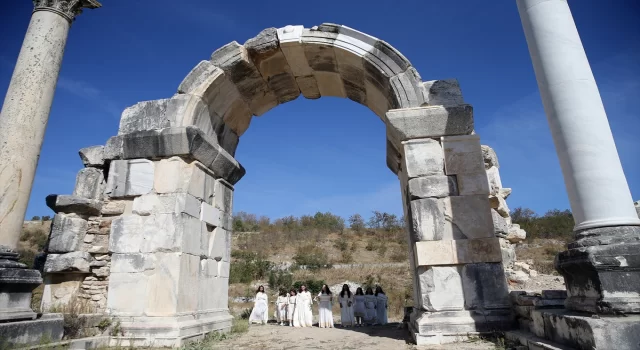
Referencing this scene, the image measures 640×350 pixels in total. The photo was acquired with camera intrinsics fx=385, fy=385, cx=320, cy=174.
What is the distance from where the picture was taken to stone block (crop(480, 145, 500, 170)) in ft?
21.9

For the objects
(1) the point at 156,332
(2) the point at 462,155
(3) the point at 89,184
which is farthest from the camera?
(3) the point at 89,184

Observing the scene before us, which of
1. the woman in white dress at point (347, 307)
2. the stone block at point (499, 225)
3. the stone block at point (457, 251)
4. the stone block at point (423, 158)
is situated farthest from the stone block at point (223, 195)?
the woman in white dress at point (347, 307)

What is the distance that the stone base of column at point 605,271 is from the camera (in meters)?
3.01

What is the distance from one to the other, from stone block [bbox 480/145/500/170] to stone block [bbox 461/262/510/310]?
232 cm

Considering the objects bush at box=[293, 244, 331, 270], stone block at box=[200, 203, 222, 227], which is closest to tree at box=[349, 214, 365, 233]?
bush at box=[293, 244, 331, 270]

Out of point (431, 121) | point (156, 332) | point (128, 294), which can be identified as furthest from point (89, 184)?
point (431, 121)

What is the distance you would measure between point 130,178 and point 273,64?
3.16 metres

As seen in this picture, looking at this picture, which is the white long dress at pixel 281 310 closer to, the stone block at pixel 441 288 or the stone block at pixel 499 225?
the stone block at pixel 499 225

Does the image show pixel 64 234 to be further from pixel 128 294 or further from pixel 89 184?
pixel 128 294

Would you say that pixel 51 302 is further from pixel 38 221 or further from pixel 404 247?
pixel 38 221

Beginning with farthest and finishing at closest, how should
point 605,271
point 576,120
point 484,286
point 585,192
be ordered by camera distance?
point 484,286, point 576,120, point 585,192, point 605,271

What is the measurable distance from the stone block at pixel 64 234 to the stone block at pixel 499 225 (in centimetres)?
614

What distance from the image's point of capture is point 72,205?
574 centimetres

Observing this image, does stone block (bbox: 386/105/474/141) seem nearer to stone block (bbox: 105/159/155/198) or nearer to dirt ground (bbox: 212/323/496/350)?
dirt ground (bbox: 212/323/496/350)
